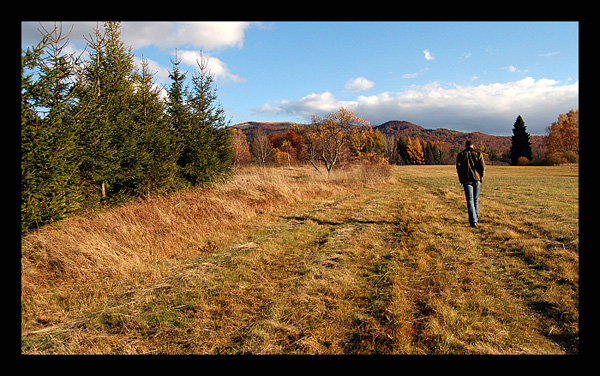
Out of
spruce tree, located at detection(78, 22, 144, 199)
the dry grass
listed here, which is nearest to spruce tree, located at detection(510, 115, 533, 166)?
the dry grass

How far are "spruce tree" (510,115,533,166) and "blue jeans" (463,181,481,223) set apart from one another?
67.7m

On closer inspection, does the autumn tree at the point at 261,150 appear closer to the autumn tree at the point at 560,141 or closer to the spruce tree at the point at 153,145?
the spruce tree at the point at 153,145

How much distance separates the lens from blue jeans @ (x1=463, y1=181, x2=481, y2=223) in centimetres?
682

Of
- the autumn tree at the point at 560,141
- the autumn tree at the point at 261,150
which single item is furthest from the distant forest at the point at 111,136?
the autumn tree at the point at 560,141

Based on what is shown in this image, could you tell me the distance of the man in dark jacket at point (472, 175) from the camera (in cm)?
688

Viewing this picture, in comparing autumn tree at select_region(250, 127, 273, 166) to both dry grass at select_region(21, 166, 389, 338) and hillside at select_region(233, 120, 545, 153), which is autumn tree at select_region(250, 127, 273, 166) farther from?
dry grass at select_region(21, 166, 389, 338)

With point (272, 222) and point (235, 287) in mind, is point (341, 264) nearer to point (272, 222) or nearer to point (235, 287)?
point (235, 287)

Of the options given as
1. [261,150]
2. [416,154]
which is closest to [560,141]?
[416,154]

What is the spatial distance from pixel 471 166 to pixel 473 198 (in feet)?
2.97

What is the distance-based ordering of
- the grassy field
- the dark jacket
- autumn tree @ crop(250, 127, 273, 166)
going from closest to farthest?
1. the grassy field
2. the dark jacket
3. autumn tree @ crop(250, 127, 273, 166)

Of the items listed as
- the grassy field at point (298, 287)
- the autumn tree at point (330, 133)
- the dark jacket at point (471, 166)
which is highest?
the autumn tree at point (330, 133)
